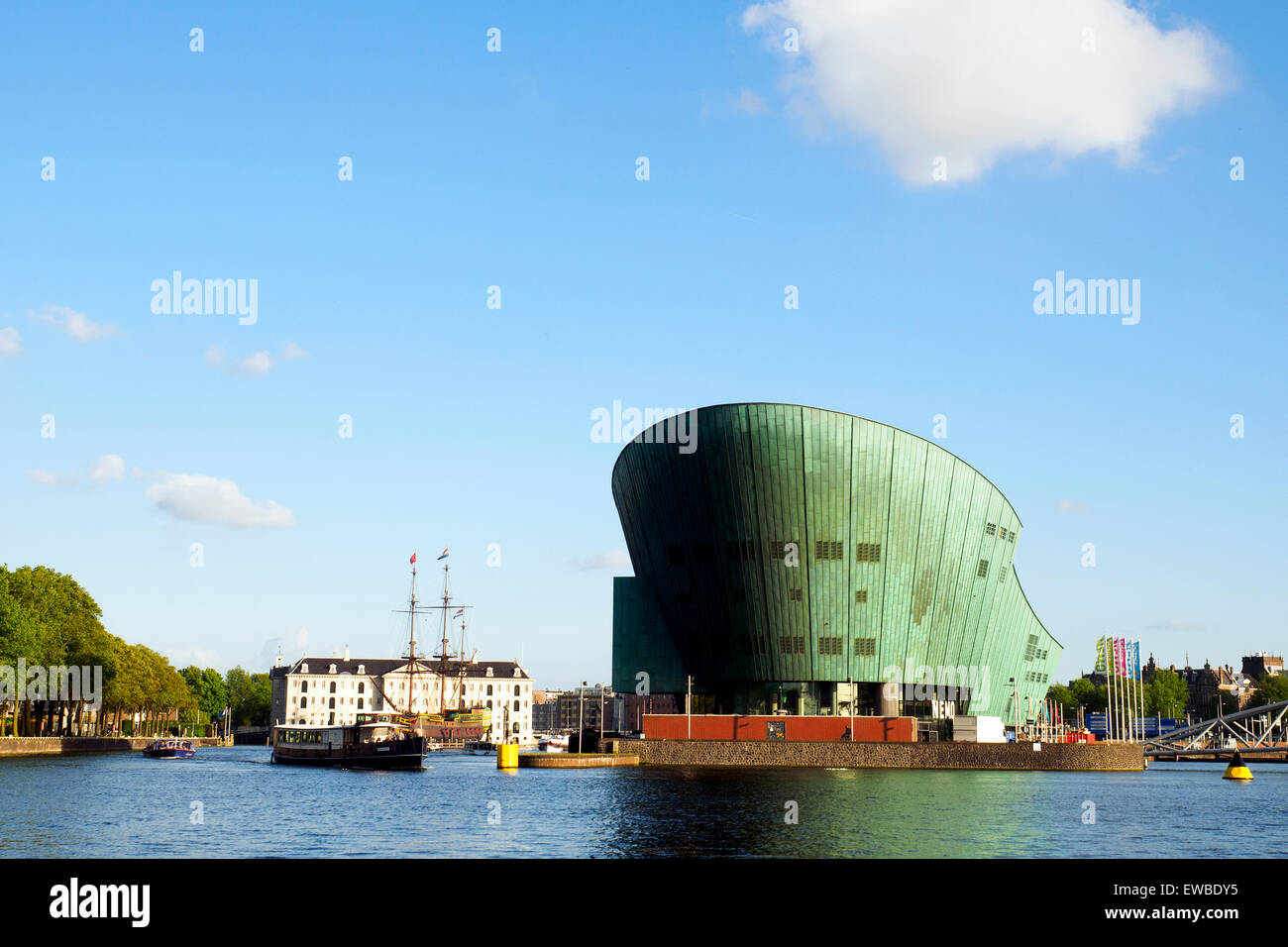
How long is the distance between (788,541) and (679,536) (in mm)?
9605

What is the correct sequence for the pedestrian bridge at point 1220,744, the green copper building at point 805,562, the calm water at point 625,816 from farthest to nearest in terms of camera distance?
1. the pedestrian bridge at point 1220,744
2. the green copper building at point 805,562
3. the calm water at point 625,816

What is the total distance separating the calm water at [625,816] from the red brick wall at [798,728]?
13.6 meters

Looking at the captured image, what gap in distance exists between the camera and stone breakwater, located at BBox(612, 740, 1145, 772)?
92000mm

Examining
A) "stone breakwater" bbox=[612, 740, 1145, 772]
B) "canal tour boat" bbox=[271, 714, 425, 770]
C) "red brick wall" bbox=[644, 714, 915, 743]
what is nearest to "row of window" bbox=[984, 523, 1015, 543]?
"stone breakwater" bbox=[612, 740, 1145, 772]

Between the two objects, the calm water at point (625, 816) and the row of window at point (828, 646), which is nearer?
the calm water at point (625, 816)

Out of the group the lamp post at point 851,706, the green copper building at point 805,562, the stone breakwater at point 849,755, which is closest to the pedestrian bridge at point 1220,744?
the green copper building at point 805,562

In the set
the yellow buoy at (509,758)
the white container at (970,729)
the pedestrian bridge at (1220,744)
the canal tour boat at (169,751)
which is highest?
the white container at (970,729)

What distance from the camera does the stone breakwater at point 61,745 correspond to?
9994 cm

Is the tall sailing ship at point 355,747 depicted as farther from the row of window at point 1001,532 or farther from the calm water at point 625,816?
the row of window at point 1001,532

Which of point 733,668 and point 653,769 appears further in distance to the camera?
point 733,668

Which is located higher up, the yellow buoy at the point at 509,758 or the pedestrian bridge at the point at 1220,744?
the yellow buoy at the point at 509,758
